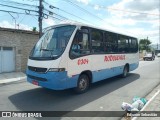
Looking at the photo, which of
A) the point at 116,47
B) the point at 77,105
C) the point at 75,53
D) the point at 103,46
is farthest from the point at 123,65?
the point at 77,105

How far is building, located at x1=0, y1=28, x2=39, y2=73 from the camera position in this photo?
15.9m

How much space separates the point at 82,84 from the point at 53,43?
2125 mm

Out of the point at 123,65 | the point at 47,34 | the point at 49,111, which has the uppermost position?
the point at 47,34

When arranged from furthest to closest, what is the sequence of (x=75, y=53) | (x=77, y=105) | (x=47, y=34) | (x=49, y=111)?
(x=47, y=34) → (x=75, y=53) → (x=77, y=105) → (x=49, y=111)

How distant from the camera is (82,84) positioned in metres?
8.12

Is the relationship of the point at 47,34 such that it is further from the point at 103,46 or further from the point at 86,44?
the point at 103,46

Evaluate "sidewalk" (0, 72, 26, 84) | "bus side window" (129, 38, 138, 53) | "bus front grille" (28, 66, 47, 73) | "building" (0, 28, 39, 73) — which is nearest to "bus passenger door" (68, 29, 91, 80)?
"bus front grille" (28, 66, 47, 73)

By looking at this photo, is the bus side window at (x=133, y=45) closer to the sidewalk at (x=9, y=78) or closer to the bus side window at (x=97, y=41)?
the bus side window at (x=97, y=41)

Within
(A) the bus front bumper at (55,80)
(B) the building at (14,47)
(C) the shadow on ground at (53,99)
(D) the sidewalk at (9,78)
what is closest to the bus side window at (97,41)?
(C) the shadow on ground at (53,99)

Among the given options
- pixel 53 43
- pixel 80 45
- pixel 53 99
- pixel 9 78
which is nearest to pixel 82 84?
pixel 53 99

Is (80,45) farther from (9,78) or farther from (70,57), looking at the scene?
(9,78)

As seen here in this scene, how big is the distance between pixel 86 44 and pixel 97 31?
4.26 ft

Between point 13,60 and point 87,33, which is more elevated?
point 87,33

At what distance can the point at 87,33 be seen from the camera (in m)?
8.29
